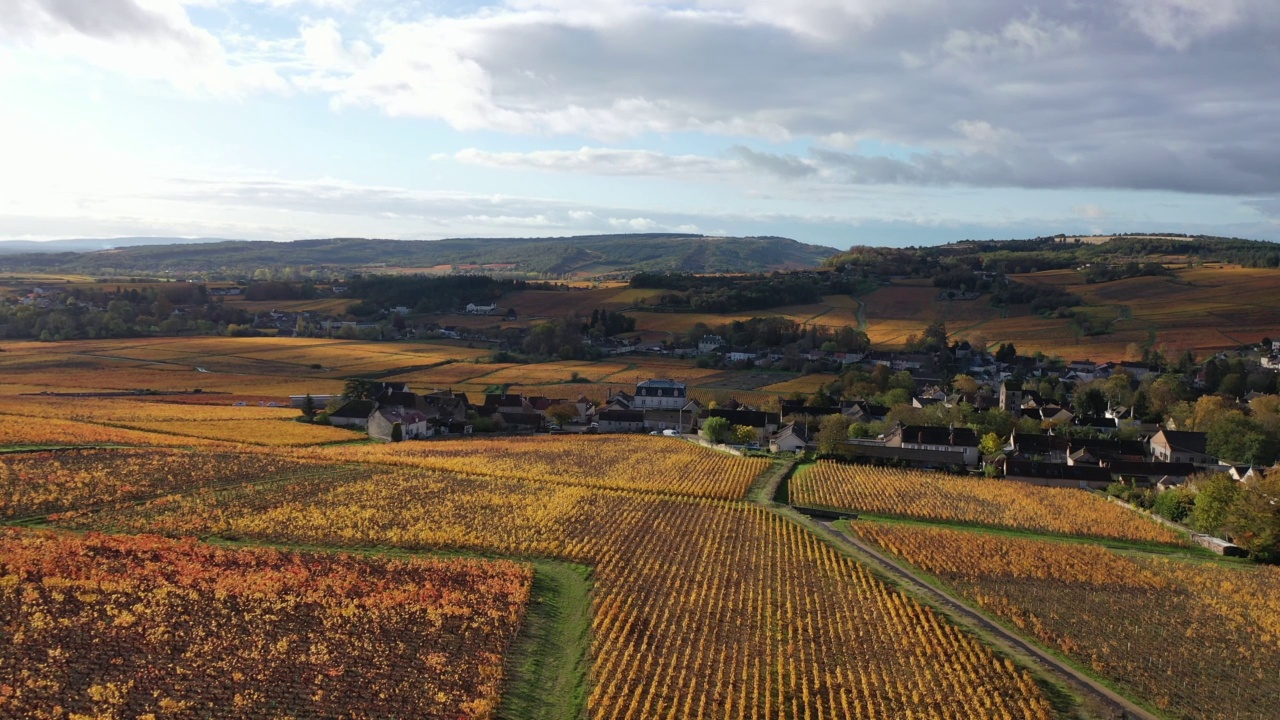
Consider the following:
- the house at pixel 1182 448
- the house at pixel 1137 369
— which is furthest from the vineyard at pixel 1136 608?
the house at pixel 1137 369

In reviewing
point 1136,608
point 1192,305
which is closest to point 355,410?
point 1136,608

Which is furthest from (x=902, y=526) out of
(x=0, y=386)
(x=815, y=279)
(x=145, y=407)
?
(x=815, y=279)

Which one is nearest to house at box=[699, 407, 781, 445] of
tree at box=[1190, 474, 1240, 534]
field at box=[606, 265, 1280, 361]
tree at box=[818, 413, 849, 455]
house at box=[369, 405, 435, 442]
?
tree at box=[818, 413, 849, 455]

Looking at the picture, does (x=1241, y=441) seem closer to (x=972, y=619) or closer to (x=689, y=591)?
(x=972, y=619)

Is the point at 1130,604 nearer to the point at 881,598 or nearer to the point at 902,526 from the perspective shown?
the point at 881,598

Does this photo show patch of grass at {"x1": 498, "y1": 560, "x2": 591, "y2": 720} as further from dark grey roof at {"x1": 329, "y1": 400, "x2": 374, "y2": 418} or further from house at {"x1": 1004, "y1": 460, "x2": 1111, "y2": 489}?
dark grey roof at {"x1": 329, "y1": 400, "x2": 374, "y2": 418}

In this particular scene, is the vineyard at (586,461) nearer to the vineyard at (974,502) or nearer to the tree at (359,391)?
the vineyard at (974,502)
